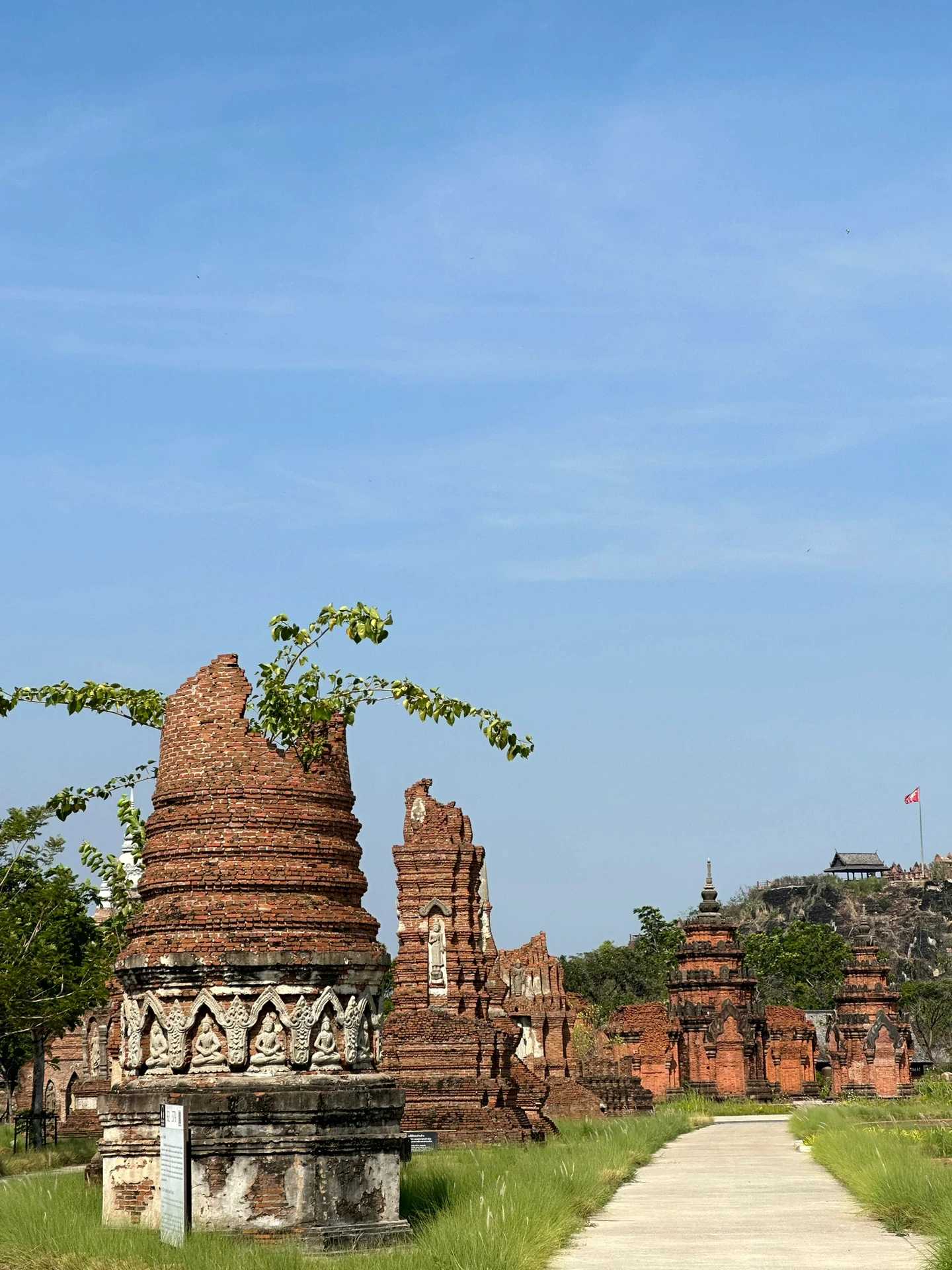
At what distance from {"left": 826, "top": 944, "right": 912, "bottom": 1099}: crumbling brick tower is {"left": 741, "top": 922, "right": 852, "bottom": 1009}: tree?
4806 cm

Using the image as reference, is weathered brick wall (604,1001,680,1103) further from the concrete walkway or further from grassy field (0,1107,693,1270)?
grassy field (0,1107,693,1270)

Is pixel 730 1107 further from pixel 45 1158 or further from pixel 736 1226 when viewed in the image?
pixel 736 1226

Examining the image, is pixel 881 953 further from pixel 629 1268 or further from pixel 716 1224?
pixel 629 1268

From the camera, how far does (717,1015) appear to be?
5394 centimetres

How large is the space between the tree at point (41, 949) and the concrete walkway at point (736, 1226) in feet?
32.6

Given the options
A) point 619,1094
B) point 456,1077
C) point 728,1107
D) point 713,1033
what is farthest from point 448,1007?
point 713,1033

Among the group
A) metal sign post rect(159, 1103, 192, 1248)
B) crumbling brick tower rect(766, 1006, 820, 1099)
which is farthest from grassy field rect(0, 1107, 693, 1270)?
crumbling brick tower rect(766, 1006, 820, 1099)

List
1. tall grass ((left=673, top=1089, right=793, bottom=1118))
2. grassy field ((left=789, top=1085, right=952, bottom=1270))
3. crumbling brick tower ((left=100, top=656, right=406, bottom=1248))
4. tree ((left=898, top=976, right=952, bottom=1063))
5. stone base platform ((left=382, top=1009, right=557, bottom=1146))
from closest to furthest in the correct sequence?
crumbling brick tower ((left=100, top=656, right=406, bottom=1248)) → grassy field ((left=789, top=1085, right=952, bottom=1270)) → stone base platform ((left=382, top=1009, right=557, bottom=1146)) → tall grass ((left=673, top=1089, right=793, bottom=1118)) → tree ((left=898, top=976, right=952, bottom=1063))

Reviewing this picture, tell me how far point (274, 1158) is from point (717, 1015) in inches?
1662

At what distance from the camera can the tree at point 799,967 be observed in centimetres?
10325

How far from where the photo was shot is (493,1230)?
1341 cm

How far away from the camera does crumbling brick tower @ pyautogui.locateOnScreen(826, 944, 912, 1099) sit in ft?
170

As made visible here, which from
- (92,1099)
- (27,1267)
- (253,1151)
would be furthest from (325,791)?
(92,1099)

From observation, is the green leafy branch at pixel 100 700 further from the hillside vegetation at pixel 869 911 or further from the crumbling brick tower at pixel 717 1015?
the hillside vegetation at pixel 869 911
